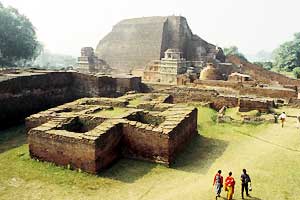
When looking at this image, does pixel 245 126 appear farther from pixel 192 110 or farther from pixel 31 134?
pixel 31 134

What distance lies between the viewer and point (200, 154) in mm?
8578

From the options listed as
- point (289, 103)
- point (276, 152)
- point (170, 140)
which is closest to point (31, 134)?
point (170, 140)

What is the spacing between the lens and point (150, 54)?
103ft

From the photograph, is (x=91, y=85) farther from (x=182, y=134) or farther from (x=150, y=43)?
(x=150, y=43)

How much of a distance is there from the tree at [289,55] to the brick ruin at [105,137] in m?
36.2

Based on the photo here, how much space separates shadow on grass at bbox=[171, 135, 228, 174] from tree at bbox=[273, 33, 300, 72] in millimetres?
35578

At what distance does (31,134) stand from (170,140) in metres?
3.44

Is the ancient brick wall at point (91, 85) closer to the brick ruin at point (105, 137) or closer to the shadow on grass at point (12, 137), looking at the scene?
the shadow on grass at point (12, 137)

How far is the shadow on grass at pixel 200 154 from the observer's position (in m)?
7.73

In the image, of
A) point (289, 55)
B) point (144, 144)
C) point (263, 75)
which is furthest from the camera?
point (289, 55)

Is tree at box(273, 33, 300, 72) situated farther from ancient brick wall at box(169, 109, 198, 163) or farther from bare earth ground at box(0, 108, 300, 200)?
ancient brick wall at box(169, 109, 198, 163)

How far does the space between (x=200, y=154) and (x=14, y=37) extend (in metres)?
23.6

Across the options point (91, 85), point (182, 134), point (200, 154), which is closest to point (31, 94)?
point (91, 85)

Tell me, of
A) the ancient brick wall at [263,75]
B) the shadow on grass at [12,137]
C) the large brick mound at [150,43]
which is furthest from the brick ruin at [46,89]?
the large brick mound at [150,43]
